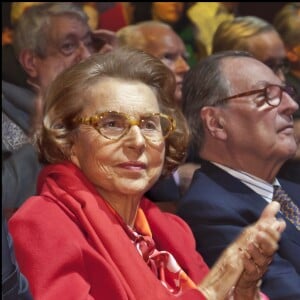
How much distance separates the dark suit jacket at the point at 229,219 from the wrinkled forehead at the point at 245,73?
150 mm

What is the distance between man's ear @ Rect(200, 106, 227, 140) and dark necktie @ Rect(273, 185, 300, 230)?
13 centimetres

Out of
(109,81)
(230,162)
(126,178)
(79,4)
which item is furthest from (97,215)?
(79,4)

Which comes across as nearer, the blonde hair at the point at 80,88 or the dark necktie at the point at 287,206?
the blonde hair at the point at 80,88

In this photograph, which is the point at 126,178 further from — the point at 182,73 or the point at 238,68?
the point at 182,73

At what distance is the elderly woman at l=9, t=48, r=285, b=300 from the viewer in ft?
3.52

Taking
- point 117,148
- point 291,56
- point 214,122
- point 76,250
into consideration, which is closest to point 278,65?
point 291,56

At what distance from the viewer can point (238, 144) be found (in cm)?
135

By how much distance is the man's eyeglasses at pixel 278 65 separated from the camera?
1.47 m

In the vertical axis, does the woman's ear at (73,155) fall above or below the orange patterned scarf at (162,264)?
above

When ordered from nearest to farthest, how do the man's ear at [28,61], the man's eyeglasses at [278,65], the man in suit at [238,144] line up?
the man in suit at [238,144] → the man's eyeglasses at [278,65] → the man's ear at [28,61]

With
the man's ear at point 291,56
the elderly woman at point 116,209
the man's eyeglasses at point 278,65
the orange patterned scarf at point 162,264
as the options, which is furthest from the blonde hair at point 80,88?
the man's ear at point 291,56

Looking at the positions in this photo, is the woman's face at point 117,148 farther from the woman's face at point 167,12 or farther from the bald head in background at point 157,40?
the woman's face at point 167,12

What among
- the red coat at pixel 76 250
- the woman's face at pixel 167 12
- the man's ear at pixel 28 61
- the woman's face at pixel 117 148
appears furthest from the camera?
the woman's face at pixel 167 12

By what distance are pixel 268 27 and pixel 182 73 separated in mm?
244
